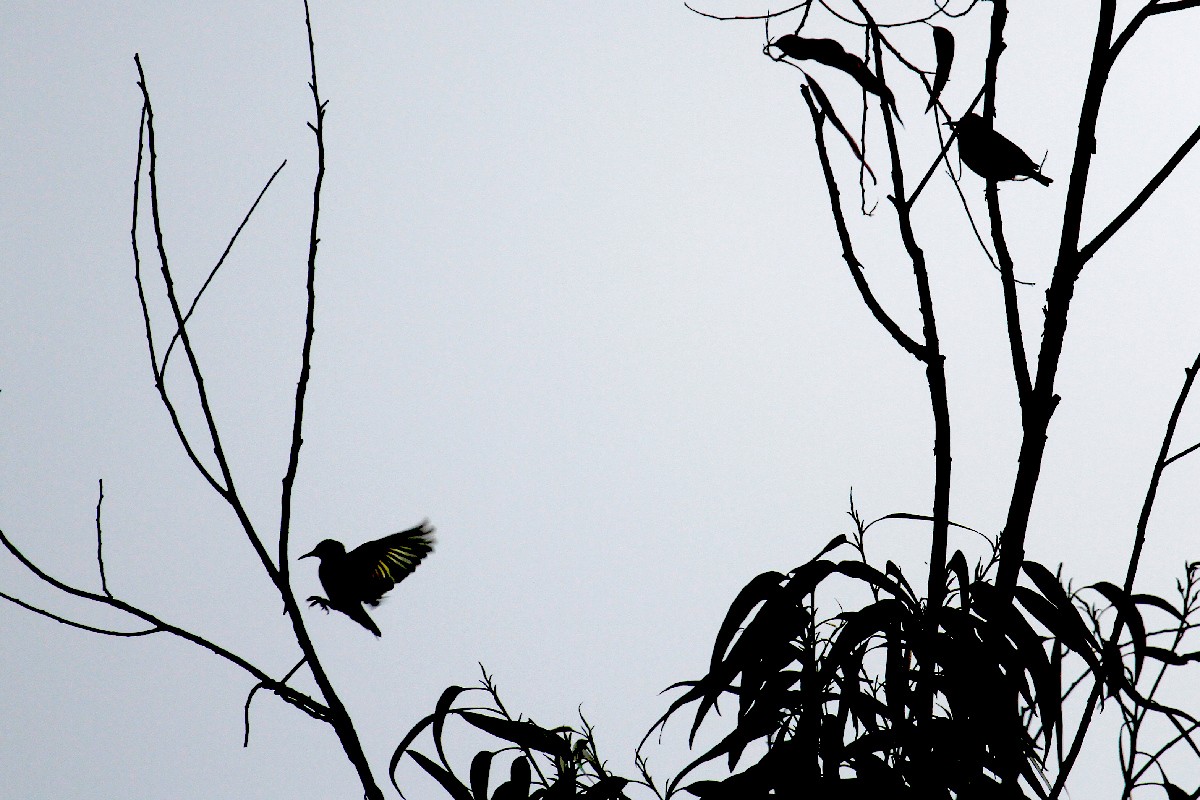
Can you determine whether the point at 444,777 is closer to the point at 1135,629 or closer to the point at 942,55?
the point at 1135,629

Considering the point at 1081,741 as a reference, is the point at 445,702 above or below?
above

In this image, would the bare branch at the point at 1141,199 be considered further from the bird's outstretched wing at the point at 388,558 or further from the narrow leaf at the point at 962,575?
the bird's outstretched wing at the point at 388,558

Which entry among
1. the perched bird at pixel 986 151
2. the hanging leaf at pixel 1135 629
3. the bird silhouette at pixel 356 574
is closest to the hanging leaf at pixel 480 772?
the hanging leaf at pixel 1135 629

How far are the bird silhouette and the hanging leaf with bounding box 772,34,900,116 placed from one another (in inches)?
71.6

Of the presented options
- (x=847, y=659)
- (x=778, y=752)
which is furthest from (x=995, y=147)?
(x=778, y=752)

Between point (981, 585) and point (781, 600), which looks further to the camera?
point (781, 600)

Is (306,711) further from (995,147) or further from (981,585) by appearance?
(995,147)

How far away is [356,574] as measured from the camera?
2.75 m

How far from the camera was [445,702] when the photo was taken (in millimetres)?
1475

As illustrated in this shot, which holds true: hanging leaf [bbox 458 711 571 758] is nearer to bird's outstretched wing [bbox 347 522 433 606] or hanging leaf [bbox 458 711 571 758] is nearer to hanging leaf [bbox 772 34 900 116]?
hanging leaf [bbox 772 34 900 116]

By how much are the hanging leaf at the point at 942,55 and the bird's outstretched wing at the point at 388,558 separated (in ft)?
6.10

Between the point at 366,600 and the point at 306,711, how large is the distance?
1636mm

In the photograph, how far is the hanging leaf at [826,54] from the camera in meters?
1.22

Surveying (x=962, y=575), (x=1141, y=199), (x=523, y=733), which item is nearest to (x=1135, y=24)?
(x=1141, y=199)
